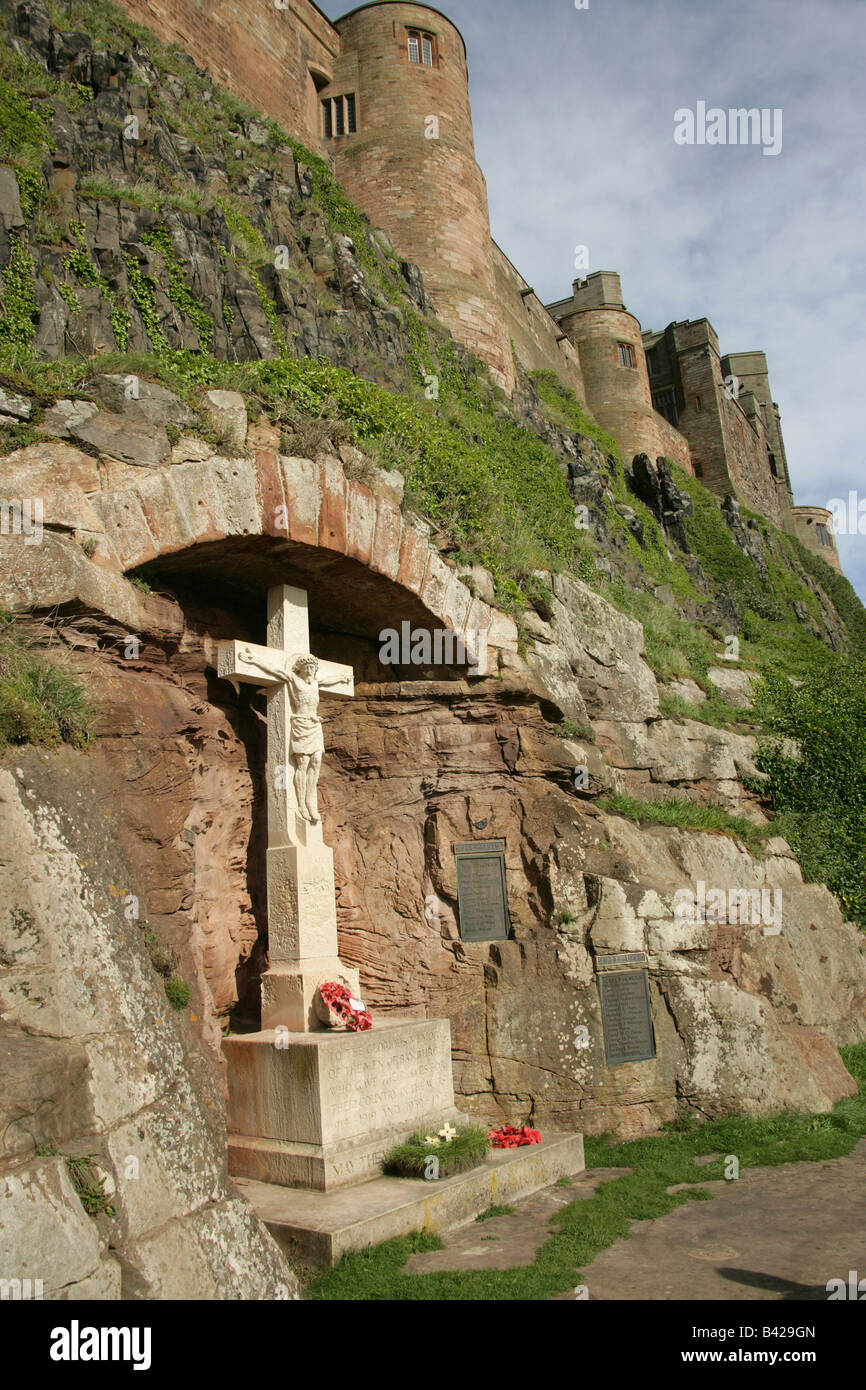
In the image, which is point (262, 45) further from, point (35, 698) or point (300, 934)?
point (300, 934)

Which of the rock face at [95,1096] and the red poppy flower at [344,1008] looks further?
the red poppy flower at [344,1008]

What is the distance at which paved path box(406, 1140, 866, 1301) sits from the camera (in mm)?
4762

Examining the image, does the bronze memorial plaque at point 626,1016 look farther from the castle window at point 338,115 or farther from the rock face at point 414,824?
the castle window at point 338,115

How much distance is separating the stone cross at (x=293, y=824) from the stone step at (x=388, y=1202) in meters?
1.30

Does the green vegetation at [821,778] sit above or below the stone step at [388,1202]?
above

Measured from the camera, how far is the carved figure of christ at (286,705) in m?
7.55

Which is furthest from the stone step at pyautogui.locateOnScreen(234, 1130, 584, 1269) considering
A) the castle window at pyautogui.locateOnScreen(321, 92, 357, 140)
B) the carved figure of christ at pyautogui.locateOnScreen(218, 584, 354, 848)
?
the castle window at pyautogui.locateOnScreen(321, 92, 357, 140)

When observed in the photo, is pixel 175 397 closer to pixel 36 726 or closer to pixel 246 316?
pixel 36 726

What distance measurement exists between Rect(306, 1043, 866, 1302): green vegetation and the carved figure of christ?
327 cm

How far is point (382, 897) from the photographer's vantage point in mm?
8695

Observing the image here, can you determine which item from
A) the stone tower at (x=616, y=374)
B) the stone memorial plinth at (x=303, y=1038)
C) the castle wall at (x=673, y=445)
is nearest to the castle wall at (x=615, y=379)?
the stone tower at (x=616, y=374)

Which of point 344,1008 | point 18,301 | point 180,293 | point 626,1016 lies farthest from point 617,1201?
point 180,293

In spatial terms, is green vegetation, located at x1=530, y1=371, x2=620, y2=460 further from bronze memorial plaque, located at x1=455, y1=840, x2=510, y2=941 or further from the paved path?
the paved path

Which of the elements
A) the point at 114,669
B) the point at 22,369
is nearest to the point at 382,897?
the point at 114,669
